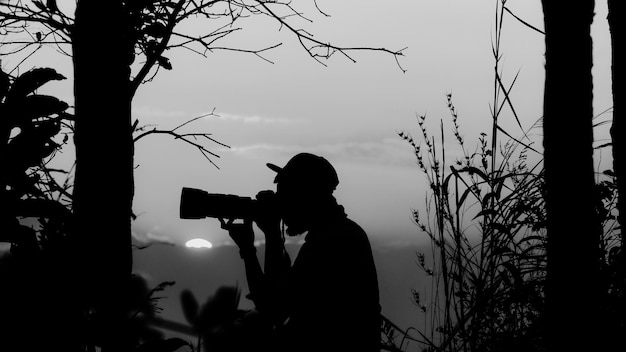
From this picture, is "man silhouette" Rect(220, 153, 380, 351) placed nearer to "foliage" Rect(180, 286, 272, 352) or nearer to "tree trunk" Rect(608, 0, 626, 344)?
"tree trunk" Rect(608, 0, 626, 344)

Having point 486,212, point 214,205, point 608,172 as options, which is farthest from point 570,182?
point 608,172

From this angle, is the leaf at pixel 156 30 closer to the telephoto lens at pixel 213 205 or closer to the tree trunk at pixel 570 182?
the telephoto lens at pixel 213 205

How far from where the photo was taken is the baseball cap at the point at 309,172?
221 cm

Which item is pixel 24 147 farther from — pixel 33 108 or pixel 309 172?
pixel 309 172

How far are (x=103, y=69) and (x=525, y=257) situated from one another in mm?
1868

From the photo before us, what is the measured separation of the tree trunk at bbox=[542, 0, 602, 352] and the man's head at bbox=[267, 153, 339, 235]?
2.82 ft

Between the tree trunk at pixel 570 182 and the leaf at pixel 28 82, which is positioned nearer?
the tree trunk at pixel 570 182

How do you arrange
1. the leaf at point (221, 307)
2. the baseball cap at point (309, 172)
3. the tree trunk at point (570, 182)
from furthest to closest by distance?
1. the baseball cap at point (309, 172)
2. the tree trunk at point (570, 182)
3. the leaf at point (221, 307)

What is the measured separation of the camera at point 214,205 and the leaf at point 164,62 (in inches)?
40.1

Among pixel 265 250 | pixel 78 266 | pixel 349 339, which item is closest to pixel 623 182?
pixel 349 339

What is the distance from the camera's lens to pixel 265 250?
2406 millimetres

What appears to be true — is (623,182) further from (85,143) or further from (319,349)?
(85,143)

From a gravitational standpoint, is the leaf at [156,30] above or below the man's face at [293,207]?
above

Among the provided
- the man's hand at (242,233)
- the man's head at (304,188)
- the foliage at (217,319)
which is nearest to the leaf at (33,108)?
the man's hand at (242,233)
